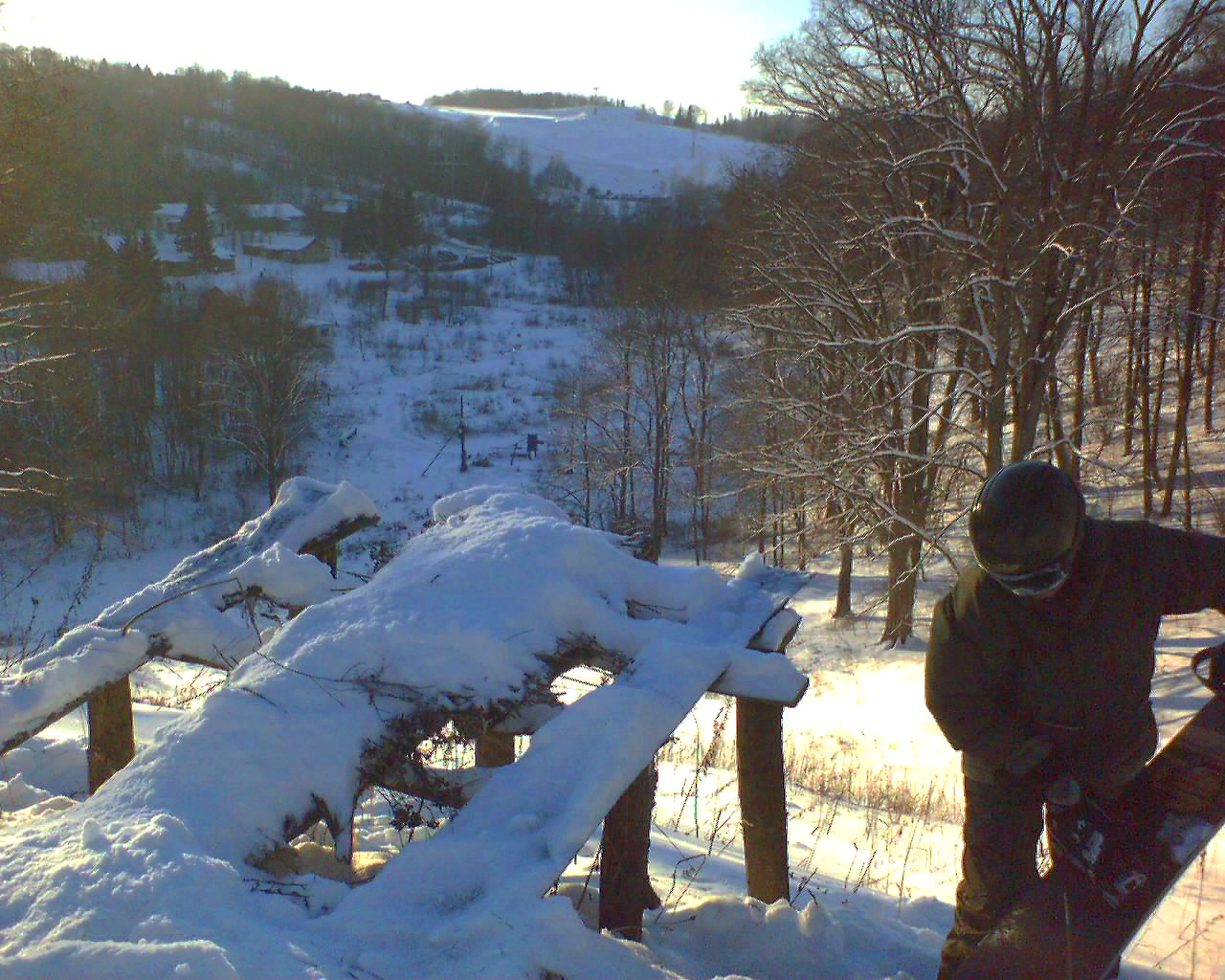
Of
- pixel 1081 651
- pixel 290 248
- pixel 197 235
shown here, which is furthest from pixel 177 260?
pixel 1081 651

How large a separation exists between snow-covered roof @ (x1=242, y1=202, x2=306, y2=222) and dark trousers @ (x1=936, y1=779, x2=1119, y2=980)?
210 feet

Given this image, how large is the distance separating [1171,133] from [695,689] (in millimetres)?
13963

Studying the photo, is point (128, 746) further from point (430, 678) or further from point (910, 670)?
point (910, 670)

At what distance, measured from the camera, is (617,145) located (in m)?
113

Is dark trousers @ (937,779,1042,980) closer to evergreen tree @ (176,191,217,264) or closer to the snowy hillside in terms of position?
evergreen tree @ (176,191,217,264)

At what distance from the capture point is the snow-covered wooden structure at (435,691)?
2.14 metres

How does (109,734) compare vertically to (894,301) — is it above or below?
below

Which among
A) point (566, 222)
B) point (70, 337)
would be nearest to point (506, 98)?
point (566, 222)

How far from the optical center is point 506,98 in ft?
500

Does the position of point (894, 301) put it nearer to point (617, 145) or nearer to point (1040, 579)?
point (1040, 579)

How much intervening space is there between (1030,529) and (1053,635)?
38 cm

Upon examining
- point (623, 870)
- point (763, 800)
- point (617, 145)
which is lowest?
point (763, 800)

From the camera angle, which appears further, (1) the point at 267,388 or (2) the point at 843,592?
(1) the point at 267,388

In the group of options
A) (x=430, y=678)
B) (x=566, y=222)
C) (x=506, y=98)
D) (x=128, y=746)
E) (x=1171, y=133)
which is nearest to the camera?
(x=430, y=678)
